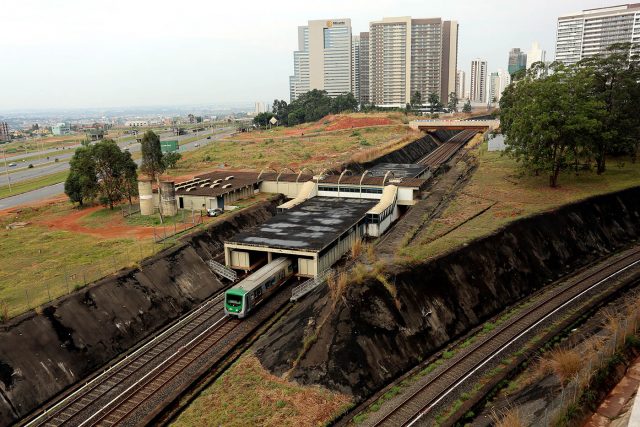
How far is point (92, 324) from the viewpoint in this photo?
34.4 meters

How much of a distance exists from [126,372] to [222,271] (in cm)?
1645

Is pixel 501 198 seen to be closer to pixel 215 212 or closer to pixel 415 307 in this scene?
pixel 415 307

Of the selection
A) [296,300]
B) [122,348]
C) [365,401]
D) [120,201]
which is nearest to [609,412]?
[365,401]

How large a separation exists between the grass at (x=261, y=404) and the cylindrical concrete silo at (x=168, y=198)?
112ft

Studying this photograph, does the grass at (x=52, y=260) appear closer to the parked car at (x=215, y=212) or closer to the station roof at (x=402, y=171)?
the parked car at (x=215, y=212)

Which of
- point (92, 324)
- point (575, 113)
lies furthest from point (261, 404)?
point (575, 113)

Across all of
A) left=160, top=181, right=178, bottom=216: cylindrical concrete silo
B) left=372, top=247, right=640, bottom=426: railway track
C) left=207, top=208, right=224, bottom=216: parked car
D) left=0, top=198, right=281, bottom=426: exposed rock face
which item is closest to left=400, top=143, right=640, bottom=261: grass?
left=372, top=247, right=640, bottom=426: railway track

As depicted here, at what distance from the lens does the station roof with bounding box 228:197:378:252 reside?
4509 cm

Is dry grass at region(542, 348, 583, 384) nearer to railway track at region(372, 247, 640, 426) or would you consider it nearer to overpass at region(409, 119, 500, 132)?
railway track at region(372, 247, 640, 426)

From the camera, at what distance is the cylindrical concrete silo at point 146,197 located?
59.8m

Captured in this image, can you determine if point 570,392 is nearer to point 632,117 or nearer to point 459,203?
point 459,203

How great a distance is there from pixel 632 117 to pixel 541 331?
4756cm

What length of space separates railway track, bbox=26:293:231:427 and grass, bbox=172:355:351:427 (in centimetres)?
582

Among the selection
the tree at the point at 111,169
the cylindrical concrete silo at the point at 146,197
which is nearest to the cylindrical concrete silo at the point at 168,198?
the cylindrical concrete silo at the point at 146,197
